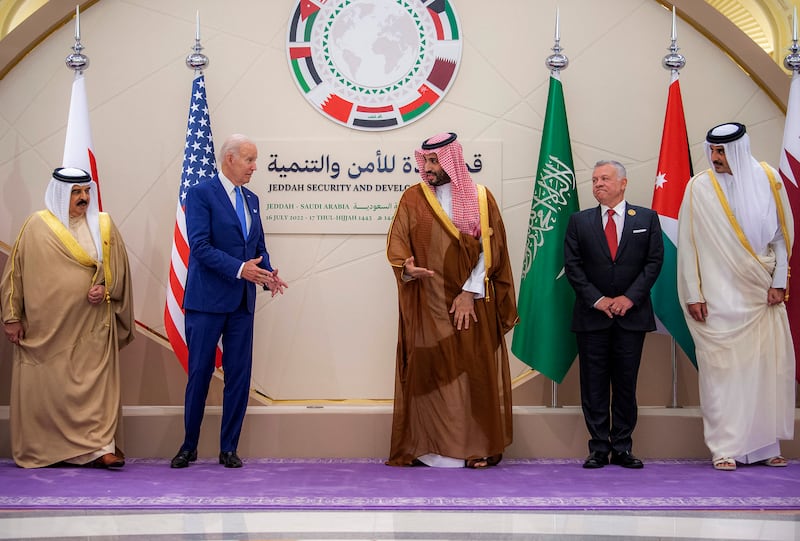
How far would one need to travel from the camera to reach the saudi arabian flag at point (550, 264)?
199 inches

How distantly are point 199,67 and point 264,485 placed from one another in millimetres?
2376

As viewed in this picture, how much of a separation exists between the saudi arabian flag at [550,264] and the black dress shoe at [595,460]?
0.53 m

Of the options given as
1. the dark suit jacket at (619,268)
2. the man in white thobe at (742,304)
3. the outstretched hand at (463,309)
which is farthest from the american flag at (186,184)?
the man in white thobe at (742,304)

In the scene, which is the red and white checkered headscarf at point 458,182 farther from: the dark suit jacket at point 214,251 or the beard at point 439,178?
the dark suit jacket at point 214,251

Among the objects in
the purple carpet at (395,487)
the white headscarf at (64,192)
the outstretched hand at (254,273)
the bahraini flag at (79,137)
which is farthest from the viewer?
the bahraini flag at (79,137)

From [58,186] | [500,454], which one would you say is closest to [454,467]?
[500,454]

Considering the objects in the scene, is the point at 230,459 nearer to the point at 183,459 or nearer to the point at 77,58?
the point at 183,459

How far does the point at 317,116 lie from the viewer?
543 centimetres

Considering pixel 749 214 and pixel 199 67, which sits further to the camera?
pixel 199 67

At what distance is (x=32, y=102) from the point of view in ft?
17.9

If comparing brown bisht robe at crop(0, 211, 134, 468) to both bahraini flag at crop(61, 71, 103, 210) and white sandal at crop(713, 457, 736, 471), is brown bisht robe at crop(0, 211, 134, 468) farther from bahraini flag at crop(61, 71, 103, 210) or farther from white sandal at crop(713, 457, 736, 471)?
white sandal at crop(713, 457, 736, 471)

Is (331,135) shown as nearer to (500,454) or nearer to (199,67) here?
(199,67)

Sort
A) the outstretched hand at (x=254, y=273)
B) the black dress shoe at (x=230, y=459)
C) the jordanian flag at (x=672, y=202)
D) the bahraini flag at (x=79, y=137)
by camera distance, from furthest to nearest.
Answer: the bahraini flag at (x=79, y=137), the jordanian flag at (x=672, y=202), the black dress shoe at (x=230, y=459), the outstretched hand at (x=254, y=273)

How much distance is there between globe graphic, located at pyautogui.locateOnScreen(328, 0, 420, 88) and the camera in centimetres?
545
